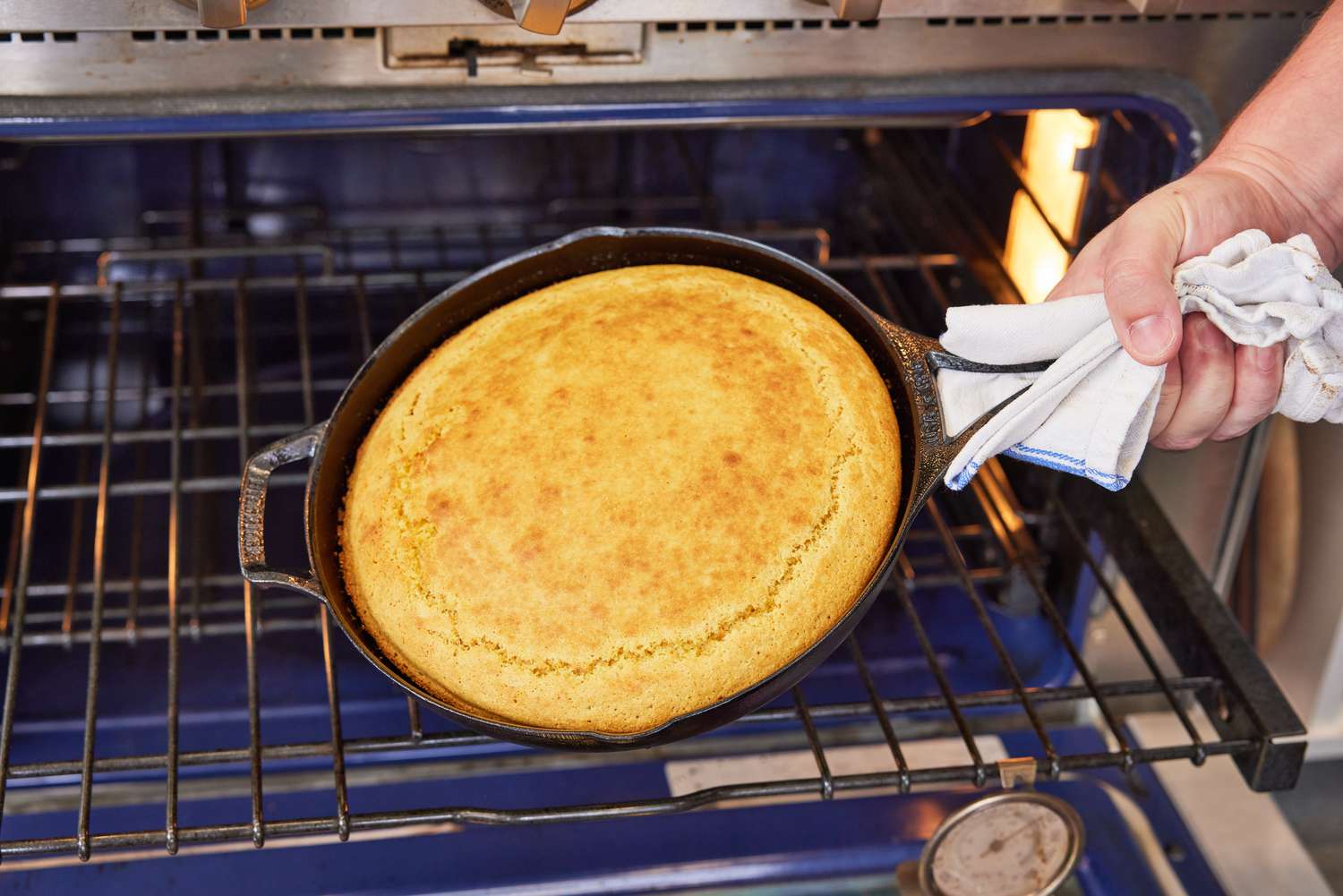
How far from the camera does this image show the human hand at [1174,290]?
78 centimetres

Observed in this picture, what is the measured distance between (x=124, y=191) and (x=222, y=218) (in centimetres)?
12

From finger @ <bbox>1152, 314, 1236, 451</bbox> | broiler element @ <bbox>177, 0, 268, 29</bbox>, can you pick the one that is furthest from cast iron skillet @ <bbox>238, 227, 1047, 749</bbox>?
broiler element @ <bbox>177, 0, 268, 29</bbox>

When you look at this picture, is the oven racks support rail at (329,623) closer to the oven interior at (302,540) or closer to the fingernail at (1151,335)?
the oven interior at (302,540)

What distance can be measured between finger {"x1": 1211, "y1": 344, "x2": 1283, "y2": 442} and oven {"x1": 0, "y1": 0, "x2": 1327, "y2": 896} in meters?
0.24

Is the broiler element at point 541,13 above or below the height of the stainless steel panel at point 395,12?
above

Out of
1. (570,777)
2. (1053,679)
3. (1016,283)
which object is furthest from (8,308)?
(1053,679)

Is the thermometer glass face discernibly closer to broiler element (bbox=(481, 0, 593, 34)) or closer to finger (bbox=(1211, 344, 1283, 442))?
finger (bbox=(1211, 344, 1283, 442))

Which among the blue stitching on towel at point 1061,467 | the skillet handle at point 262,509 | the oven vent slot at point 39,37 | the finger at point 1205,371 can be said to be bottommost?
the skillet handle at point 262,509

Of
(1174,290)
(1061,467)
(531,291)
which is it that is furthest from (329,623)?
(1174,290)

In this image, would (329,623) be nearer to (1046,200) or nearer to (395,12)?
(395,12)

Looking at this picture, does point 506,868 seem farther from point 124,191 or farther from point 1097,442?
point 124,191

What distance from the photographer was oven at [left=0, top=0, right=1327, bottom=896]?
0.91 metres

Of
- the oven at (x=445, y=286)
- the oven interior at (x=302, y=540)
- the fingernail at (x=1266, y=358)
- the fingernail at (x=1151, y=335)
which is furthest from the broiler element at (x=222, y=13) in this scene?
the fingernail at (x=1266, y=358)

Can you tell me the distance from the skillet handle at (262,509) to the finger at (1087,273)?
0.56 meters
